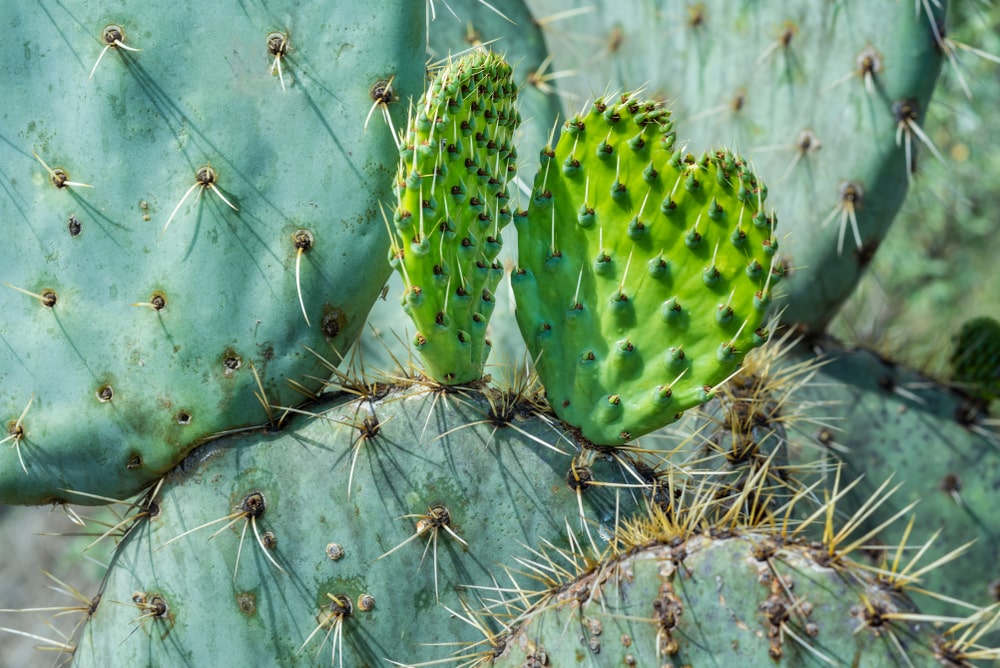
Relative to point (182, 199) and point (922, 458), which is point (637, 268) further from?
point (922, 458)

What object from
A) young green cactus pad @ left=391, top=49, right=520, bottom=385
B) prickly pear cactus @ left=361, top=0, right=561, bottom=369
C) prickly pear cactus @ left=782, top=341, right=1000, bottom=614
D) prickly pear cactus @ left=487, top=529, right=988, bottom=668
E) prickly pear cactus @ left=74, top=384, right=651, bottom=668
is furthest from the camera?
prickly pear cactus @ left=782, top=341, right=1000, bottom=614

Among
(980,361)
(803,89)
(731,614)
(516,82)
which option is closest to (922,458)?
(980,361)

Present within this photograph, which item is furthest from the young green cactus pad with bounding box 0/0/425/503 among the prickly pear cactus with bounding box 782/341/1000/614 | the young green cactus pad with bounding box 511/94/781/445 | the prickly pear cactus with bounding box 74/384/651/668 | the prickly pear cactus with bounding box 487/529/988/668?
the prickly pear cactus with bounding box 782/341/1000/614

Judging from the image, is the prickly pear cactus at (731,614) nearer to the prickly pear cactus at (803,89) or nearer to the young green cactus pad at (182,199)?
the young green cactus pad at (182,199)

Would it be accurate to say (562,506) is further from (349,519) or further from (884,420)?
(884,420)

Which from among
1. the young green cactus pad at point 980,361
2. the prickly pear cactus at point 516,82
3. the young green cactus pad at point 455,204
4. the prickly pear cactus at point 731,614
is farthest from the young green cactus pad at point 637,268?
the young green cactus pad at point 980,361

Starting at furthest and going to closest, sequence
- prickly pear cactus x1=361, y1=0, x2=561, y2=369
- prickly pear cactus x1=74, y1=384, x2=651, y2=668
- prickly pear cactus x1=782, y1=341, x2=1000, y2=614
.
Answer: prickly pear cactus x1=782, y1=341, x2=1000, y2=614, prickly pear cactus x1=361, y1=0, x2=561, y2=369, prickly pear cactus x1=74, y1=384, x2=651, y2=668

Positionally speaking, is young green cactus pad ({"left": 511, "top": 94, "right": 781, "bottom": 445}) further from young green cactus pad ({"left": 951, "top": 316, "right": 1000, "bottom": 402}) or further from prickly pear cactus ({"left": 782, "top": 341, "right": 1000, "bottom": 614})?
young green cactus pad ({"left": 951, "top": 316, "right": 1000, "bottom": 402})
